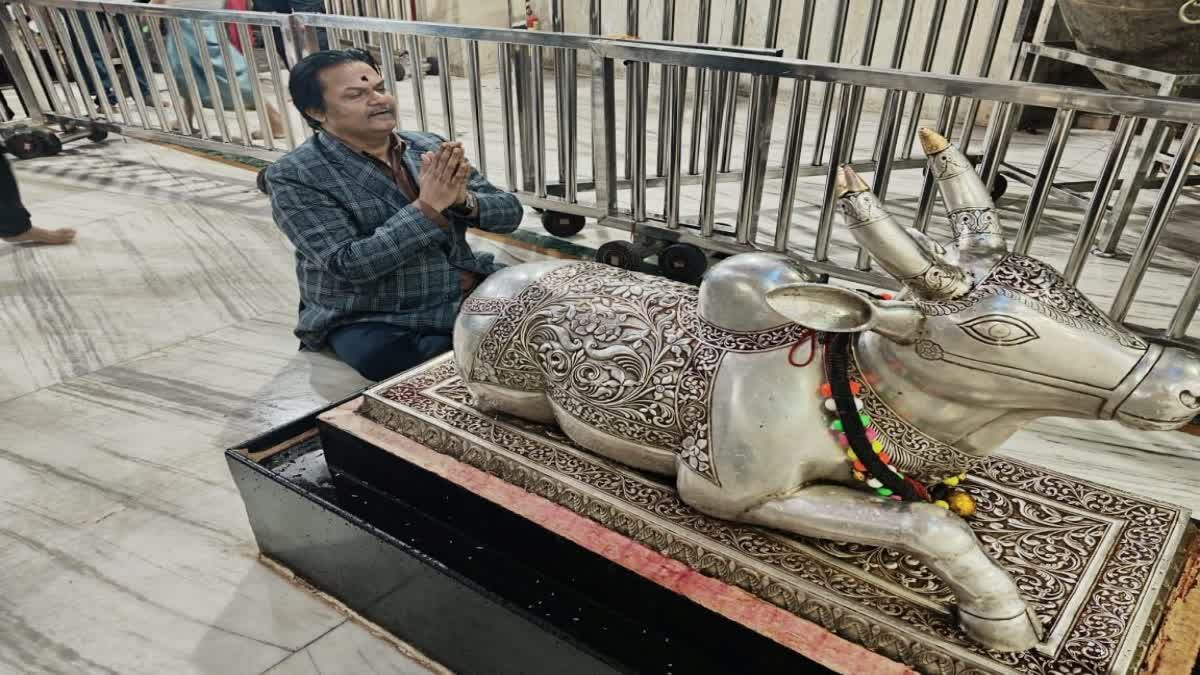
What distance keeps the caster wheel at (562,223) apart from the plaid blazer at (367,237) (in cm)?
96

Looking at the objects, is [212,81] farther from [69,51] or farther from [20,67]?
[20,67]

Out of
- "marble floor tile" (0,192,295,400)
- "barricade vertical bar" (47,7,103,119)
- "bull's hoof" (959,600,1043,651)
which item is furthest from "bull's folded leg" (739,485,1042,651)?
"barricade vertical bar" (47,7,103,119)

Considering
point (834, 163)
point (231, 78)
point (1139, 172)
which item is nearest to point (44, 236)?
point (231, 78)

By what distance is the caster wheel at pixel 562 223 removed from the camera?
3298mm

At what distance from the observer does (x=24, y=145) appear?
4.76 meters

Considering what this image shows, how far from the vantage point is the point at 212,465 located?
1941 mm

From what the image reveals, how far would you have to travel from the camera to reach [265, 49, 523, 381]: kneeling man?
6.29 ft

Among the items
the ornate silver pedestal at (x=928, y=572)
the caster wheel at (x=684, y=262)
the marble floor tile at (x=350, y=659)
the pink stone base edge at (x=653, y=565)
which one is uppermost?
the ornate silver pedestal at (x=928, y=572)

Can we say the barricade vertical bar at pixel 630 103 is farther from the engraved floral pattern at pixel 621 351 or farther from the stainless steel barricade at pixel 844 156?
the engraved floral pattern at pixel 621 351

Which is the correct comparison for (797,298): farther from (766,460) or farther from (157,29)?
(157,29)

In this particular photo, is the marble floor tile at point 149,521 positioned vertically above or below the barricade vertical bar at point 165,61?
below

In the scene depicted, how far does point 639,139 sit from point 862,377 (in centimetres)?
179

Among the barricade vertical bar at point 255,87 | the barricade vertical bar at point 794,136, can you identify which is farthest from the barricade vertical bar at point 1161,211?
the barricade vertical bar at point 255,87

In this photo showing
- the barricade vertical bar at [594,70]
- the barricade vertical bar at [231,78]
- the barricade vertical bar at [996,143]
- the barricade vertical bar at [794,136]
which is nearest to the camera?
the barricade vertical bar at [996,143]
